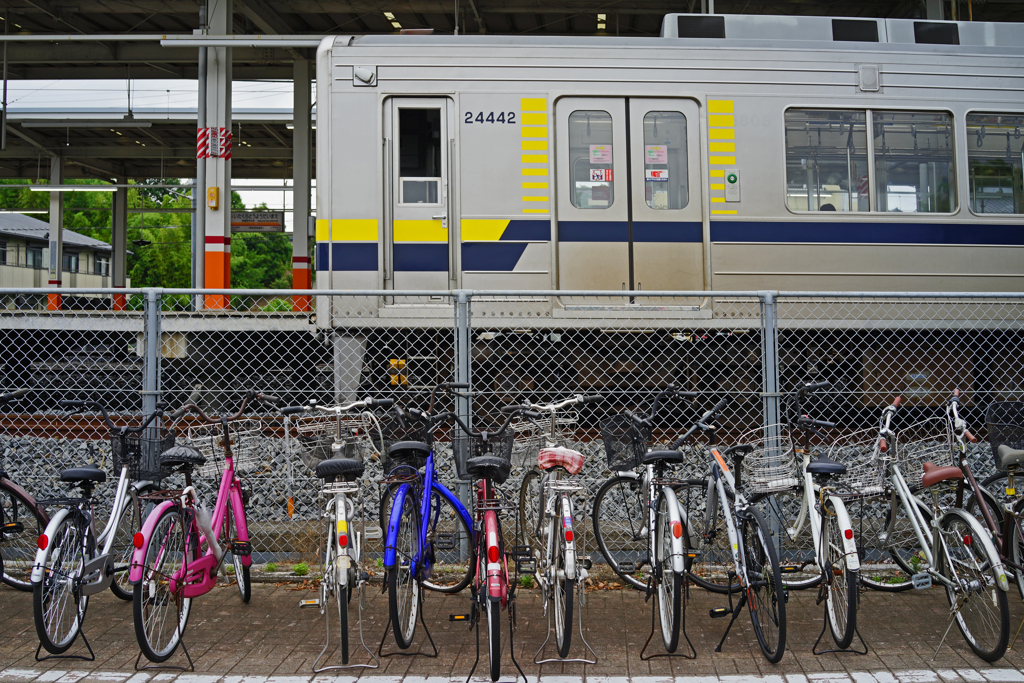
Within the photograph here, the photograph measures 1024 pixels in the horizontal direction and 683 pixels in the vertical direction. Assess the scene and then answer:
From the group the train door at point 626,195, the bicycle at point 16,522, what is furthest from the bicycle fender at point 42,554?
the train door at point 626,195

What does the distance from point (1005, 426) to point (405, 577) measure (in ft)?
11.2

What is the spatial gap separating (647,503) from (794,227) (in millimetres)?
4461

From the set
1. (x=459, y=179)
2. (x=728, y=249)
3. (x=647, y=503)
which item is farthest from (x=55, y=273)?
(x=647, y=503)

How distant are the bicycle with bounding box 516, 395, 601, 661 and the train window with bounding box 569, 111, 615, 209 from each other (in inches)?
139

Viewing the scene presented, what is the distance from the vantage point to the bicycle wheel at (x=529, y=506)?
15.1 ft

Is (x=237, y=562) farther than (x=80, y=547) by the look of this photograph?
Yes

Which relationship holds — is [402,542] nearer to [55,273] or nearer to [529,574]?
[529,574]

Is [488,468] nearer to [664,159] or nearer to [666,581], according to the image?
[666,581]

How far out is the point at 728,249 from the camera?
770 cm

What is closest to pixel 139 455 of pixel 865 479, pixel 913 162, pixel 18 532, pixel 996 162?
pixel 18 532

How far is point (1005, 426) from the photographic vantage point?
4.37 m

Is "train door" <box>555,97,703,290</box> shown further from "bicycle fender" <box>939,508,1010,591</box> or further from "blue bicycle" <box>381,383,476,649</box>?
"bicycle fender" <box>939,508,1010,591</box>

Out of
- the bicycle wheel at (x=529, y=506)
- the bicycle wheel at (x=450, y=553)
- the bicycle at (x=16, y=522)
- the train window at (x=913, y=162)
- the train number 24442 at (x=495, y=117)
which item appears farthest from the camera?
the train window at (x=913, y=162)

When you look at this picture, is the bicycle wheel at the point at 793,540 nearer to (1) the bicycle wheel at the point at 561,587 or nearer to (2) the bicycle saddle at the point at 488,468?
(1) the bicycle wheel at the point at 561,587
